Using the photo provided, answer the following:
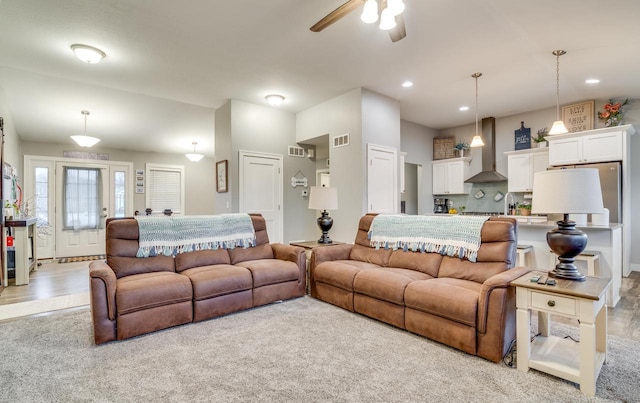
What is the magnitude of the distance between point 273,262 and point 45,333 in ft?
6.94

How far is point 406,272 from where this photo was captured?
3.09 meters

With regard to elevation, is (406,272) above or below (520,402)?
above

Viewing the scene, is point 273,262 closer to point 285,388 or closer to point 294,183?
point 285,388

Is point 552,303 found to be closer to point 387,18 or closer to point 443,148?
point 387,18

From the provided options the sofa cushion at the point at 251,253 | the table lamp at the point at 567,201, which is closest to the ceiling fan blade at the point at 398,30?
the table lamp at the point at 567,201

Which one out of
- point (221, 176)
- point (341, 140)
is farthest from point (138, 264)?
point (341, 140)

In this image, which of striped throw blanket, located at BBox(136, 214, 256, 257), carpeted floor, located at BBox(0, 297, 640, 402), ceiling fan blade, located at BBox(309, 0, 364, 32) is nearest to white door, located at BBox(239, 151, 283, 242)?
striped throw blanket, located at BBox(136, 214, 256, 257)

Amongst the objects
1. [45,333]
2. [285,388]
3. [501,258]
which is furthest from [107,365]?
[501,258]

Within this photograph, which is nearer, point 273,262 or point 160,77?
point 273,262

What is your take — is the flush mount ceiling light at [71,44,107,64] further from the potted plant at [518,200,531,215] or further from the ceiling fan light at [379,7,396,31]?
the potted plant at [518,200,531,215]

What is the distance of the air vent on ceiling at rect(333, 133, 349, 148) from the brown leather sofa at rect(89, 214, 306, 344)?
2.11m

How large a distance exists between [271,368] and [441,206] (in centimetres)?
634

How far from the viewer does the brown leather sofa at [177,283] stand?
100 inches

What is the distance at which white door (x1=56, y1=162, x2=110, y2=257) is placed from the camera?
→ 6.79 meters
